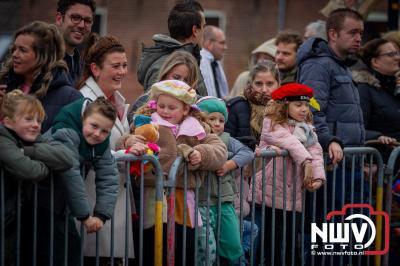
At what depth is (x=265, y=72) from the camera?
27.5ft

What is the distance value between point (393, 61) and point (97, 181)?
4.07 metres

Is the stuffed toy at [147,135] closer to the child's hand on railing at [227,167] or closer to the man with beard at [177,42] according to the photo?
the child's hand on railing at [227,167]

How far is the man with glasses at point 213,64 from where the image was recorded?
34.0 feet

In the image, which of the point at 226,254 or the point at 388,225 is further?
the point at 388,225

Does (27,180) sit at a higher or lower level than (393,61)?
lower

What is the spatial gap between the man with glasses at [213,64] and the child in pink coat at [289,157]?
7.91 feet

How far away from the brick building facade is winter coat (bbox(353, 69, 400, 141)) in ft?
64.8

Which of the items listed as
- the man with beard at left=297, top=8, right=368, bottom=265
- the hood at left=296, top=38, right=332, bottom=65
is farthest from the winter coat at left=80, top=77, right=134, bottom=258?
the hood at left=296, top=38, right=332, bottom=65

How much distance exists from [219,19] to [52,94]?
24.1m

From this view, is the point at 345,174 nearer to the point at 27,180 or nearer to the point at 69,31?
the point at 69,31

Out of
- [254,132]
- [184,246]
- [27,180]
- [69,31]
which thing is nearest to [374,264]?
[254,132]

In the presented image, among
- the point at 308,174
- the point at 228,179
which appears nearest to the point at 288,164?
the point at 308,174

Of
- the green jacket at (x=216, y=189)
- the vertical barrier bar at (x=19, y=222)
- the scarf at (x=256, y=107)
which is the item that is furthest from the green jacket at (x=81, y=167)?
the scarf at (x=256, y=107)

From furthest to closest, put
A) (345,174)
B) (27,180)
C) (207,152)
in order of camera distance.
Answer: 1. (345,174)
2. (207,152)
3. (27,180)
